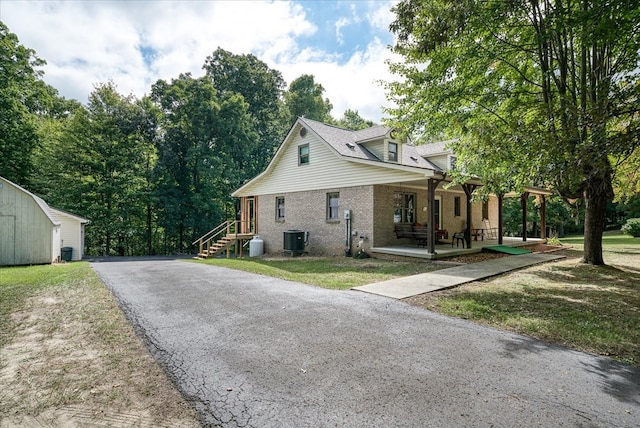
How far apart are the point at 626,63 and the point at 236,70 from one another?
31952 mm

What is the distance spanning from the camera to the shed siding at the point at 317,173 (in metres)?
13.7

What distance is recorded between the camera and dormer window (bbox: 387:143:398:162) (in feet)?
52.6

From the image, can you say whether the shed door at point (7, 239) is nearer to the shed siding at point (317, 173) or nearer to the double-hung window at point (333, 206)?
the shed siding at point (317, 173)

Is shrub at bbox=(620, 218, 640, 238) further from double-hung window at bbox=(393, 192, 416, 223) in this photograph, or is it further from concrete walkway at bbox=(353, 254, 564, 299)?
double-hung window at bbox=(393, 192, 416, 223)

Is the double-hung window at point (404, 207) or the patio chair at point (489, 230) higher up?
the double-hung window at point (404, 207)

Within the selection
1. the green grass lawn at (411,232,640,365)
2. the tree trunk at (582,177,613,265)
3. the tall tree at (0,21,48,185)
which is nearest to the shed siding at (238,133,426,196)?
the green grass lawn at (411,232,640,365)

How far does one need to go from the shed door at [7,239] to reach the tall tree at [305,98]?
2788cm

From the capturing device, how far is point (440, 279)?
862 cm

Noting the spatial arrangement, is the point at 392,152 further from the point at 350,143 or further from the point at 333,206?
the point at 333,206

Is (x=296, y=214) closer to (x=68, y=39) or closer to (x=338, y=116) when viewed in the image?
(x=68, y=39)

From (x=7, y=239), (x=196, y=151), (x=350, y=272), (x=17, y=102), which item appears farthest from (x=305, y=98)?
(x=350, y=272)

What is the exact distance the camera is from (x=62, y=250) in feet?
66.5

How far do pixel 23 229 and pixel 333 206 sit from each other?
45.9 feet

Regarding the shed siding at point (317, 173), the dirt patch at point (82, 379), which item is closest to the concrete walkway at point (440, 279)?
the shed siding at point (317, 173)
